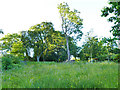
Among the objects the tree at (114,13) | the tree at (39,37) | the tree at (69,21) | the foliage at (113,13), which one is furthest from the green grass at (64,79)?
the tree at (39,37)

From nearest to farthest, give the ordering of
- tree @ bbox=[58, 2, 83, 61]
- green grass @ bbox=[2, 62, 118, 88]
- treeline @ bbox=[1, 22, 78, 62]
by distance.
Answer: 1. green grass @ bbox=[2, 62, 118, 88]
2. tree @ bbox=[58, 2, 83, 61]
3. treeline @ bbox=[1, 22, 78, 62]

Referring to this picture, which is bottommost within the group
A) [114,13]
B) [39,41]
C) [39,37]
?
[114,13]

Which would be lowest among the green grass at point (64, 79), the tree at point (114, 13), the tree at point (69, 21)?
the green grass at point (64, 79)

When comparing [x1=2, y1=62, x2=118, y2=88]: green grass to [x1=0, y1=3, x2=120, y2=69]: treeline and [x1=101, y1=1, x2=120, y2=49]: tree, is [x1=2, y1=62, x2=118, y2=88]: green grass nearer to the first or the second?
[x1=101, y1=1, x2=120, y2=49]: tree

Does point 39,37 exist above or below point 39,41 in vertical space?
above

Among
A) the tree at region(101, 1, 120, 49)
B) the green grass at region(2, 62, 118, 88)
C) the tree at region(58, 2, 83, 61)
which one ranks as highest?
the tree at region(58, 2, 83, 61)

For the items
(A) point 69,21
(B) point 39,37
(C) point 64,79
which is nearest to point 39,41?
(B) point 39,37

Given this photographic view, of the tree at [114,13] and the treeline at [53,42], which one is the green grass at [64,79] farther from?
the treeline at [53,42]

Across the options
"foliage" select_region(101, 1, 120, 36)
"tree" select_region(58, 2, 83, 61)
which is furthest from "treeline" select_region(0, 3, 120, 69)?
"foliage" select_region(101, 1, 120, 36)

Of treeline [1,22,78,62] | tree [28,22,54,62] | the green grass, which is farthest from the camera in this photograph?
tree [28,22,54,62]

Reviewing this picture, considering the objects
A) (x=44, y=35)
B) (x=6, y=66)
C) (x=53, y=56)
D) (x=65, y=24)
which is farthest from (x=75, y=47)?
(x=6, y=66)

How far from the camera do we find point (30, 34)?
77.3 feet

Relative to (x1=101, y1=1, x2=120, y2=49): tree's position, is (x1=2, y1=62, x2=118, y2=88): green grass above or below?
below

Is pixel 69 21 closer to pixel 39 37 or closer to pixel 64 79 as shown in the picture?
pixel 39 37
